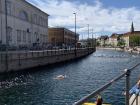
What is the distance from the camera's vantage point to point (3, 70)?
47625 mm

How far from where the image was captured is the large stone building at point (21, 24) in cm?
6869

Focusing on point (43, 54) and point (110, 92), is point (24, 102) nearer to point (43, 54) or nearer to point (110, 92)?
point (110, 92)

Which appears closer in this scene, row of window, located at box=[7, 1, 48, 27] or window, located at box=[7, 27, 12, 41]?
window, located at box=[7, 27, 12, 41]

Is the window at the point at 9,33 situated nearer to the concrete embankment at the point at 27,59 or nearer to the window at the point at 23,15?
the concrete embankment at the point at 27,59

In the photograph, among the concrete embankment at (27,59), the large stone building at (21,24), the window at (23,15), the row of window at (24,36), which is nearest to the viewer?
the concrete embankment at (27,59)

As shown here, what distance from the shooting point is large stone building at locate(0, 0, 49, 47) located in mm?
68688

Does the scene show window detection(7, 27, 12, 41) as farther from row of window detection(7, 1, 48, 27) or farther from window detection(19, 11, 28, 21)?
window detection(19, 11, 28, 21)

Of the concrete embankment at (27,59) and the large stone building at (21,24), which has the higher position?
the large stone building at (21,24)

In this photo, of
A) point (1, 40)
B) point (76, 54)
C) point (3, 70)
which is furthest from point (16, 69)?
point (76, 54)

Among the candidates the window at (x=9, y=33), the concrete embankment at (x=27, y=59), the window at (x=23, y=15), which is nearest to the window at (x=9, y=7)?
the window at (x=9, y=33)

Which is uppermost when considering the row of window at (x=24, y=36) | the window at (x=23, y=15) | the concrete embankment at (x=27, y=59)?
the window at (x=23, y=15)

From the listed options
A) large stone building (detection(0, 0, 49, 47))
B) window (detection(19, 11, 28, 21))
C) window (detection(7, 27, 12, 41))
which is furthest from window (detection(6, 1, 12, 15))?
window (detection(19, 11, 28, 21))

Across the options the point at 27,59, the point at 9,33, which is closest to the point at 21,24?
the point at 9,33

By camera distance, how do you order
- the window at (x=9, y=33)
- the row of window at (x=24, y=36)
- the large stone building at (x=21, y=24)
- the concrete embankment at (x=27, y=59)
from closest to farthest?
the concrete embankment at (x=27, y=59) < the large stone building at (x=21, y=24) < the window at (x=9, y=33) < the row of window at (x=24, y=36)
